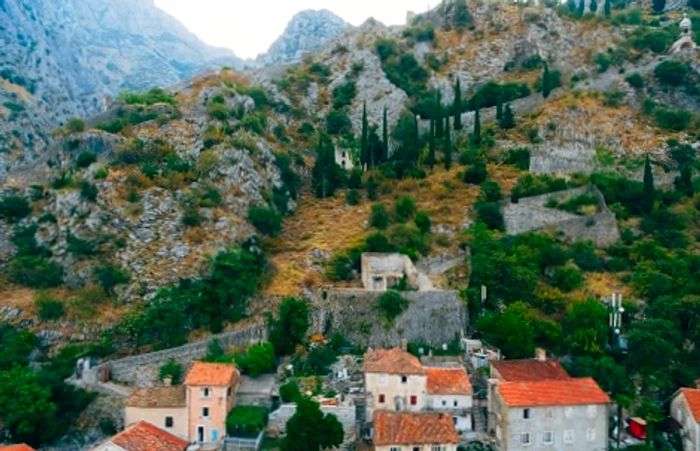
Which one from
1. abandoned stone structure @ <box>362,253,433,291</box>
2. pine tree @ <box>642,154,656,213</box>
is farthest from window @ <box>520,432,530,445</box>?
pine tree @ <box>642,154,656,213</box>

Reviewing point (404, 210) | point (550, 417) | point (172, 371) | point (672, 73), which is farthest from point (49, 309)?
point (672, 73)

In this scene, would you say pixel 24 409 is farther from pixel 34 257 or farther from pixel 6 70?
pixel 6 70

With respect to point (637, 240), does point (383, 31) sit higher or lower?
higher

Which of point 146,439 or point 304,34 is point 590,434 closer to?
point 146,439

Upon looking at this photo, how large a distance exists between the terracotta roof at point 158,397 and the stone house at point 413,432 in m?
9.52

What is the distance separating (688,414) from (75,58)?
106 metres

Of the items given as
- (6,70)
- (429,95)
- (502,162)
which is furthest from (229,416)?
(6,70)

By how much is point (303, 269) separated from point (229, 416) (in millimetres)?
14112

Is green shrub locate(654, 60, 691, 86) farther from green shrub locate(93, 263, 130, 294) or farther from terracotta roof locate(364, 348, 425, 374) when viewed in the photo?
green shrub locate(93, 263, 130, 294)

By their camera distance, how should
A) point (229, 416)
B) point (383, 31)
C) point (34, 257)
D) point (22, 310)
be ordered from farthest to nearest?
1. point (383, 31)
2. point (34, 257)
3. point (22, 310)
4. point (229, 416)

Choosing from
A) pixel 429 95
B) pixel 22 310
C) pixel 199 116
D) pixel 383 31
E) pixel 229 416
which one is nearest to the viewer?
pixel 229 416

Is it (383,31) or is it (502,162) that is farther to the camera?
(383,31)

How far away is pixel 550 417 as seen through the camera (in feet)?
107

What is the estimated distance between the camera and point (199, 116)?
59.9 metres
